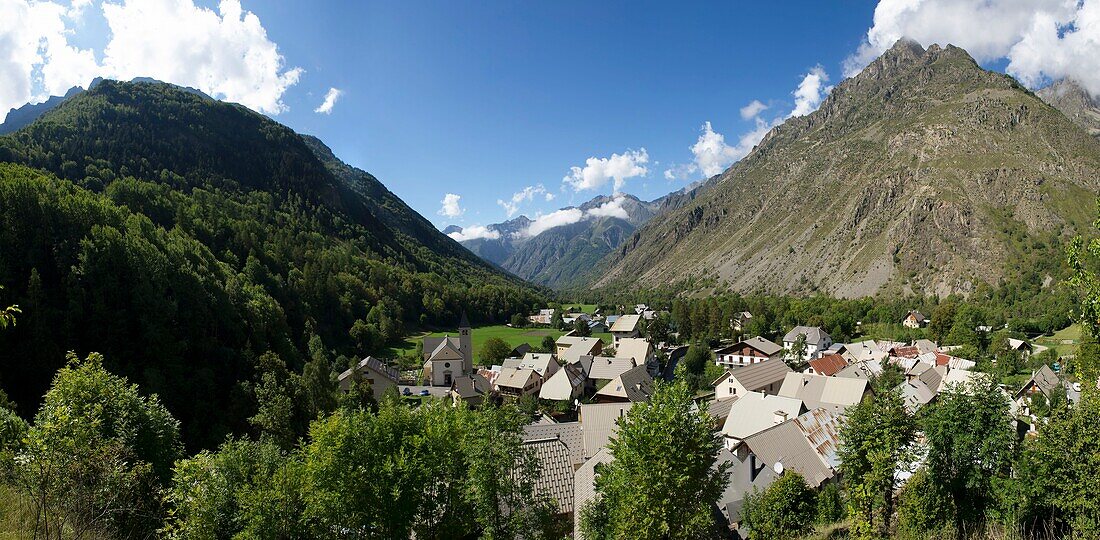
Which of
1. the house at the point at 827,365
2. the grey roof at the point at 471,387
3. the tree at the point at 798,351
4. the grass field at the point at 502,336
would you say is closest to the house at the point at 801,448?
the grey roof at the point at 471,387

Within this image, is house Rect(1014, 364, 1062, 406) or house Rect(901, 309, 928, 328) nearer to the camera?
house Rect(1014, 364, 1062, 406)

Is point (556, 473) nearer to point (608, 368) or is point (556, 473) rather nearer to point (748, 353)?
point (608, 368)

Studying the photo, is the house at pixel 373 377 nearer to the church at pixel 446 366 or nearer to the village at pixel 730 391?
the village at pixel 730 391

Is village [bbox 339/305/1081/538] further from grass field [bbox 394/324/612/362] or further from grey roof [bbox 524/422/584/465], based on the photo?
grass field [bbox 394/324/612/362]

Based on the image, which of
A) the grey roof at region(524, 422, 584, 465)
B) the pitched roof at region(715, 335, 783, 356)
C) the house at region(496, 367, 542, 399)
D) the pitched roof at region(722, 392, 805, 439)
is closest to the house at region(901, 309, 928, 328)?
the pitched roof at region(715, 335, 783, 356)

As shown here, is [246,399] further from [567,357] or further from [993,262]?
[993,262]

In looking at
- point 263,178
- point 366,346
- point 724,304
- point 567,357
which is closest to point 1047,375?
point 567,357
